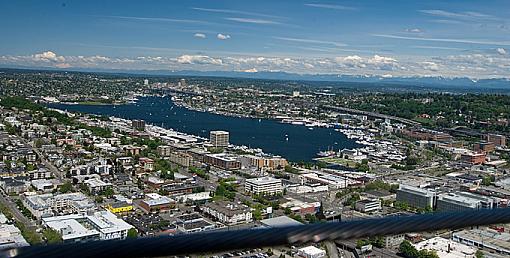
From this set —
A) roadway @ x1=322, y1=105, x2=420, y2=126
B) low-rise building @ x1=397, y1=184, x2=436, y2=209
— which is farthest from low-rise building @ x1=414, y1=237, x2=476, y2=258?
roadway @ x1=322, y1=105, x2=420, y2=126

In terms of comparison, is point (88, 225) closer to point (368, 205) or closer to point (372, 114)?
point (368, 205)

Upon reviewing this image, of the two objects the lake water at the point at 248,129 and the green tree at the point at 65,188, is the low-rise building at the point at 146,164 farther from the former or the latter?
the lake water at the point at 248,129

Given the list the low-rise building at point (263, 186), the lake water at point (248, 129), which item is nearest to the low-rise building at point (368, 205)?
the low-rise building at point (263, 186)

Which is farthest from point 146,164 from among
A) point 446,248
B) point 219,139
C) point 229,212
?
point 446,248

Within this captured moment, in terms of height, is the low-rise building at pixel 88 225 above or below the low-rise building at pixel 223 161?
above

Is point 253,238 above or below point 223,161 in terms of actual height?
above

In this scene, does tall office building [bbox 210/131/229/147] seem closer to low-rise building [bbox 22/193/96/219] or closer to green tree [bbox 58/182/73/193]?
green tree [bbox 58/182/73/193]

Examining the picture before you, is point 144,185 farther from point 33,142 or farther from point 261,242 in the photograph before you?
Answer: point 261,242

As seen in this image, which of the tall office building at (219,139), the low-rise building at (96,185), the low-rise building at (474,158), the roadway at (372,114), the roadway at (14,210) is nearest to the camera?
the roadway at (14,210)
